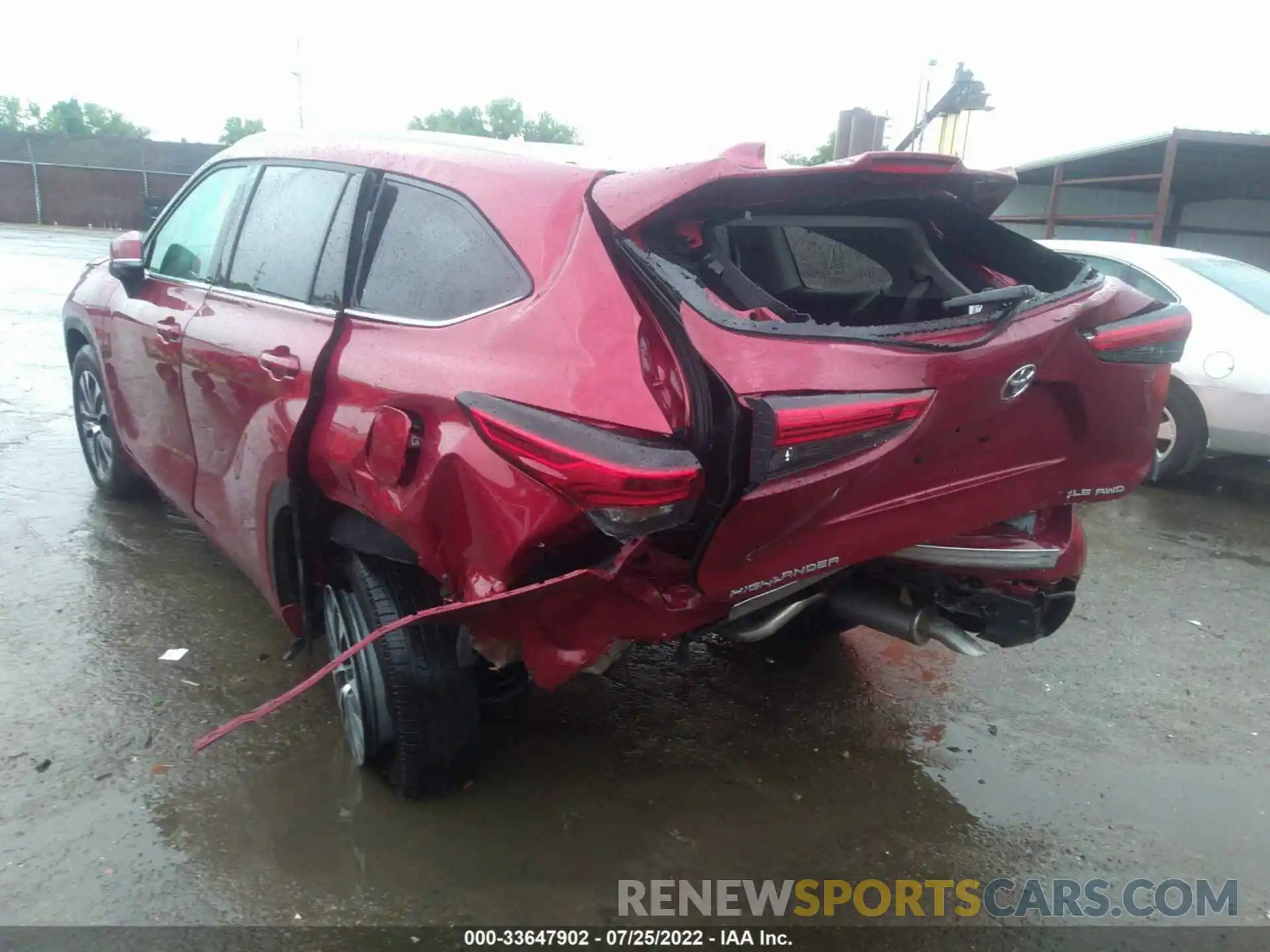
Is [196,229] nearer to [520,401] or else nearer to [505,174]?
[505,174]

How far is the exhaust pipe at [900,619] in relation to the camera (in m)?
2.92

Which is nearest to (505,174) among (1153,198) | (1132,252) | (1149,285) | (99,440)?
(99,440)

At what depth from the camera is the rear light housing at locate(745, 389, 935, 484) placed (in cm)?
209

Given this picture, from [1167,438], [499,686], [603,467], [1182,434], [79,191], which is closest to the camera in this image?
[603,467]

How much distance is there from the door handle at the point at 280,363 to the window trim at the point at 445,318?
223 mm

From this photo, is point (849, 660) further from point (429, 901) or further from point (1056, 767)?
point (429, 901)

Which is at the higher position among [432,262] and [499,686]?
[432,262]

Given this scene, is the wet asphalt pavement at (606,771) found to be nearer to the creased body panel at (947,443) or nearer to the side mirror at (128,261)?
the creased body panel at (947,443)

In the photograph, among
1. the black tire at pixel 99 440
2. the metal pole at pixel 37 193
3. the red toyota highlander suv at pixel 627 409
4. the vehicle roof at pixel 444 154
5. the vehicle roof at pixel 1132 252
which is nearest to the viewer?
the red toyota highlander suv at pixel 627 409

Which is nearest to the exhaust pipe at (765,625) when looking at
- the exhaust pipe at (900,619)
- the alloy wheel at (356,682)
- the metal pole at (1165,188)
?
the exhaust pipe at (900,619)

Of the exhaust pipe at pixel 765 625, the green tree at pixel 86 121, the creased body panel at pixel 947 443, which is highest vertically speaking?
the green tree at pixel 86 121

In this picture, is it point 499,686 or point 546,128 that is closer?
point 499,686

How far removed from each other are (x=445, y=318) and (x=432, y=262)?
220mm

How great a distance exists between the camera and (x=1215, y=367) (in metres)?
6.07
